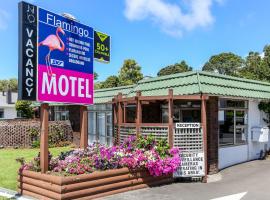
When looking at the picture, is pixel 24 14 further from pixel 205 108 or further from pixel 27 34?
pixel 205 108

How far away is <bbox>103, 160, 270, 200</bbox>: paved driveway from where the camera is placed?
30.1ft

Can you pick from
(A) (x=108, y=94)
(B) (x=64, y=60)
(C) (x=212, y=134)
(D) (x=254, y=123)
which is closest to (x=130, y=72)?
(A) (x=108, y=94)

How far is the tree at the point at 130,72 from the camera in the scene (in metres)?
45.7

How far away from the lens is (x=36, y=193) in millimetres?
8914

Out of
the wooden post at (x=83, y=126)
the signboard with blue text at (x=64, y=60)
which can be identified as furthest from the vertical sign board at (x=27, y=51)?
the wooden post at (x=83, y=126)

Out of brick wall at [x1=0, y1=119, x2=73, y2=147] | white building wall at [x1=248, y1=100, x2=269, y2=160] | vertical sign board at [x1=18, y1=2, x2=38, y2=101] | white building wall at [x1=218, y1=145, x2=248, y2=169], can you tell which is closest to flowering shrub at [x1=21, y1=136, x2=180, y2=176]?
vertical sign board at [x1=18, y1=2, x2=38, y2=101]

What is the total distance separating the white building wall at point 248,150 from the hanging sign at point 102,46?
5692 millimetres

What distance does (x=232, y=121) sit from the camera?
1440 centimetres

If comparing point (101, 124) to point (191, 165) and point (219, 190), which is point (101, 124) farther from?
point (219, 190)

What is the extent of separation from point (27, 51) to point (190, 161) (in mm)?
6005

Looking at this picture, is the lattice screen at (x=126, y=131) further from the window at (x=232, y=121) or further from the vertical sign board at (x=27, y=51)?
the vertical sign board at (x=27, y=51)

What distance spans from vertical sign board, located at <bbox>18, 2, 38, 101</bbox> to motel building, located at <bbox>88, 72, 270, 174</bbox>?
3891mm

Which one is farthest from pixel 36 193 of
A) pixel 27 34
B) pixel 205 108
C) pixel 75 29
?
pixel 205 108

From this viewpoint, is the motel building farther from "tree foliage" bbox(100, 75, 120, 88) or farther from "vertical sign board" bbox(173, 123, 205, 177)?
"tree foliage" bbox(100, 75, 120, 88)
